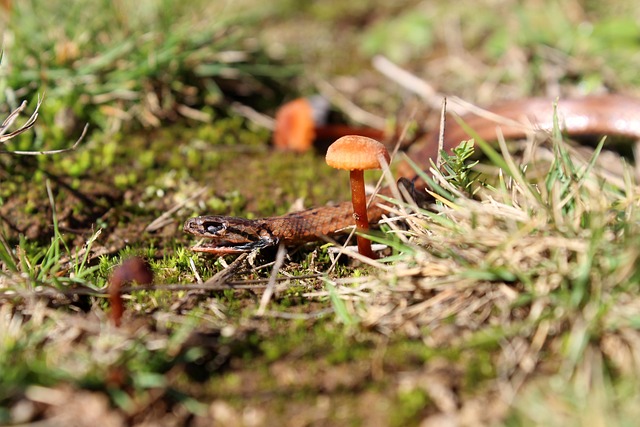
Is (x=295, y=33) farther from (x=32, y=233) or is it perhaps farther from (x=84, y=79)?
(x=32, y=233)

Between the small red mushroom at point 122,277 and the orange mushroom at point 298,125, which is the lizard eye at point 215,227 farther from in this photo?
the orange mushroom at point 298,125

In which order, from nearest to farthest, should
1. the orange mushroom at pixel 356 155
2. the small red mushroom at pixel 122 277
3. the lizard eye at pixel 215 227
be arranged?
the small red mushroom at pixel 122 277 → the orange mushroom at pixel 356 155 → the lizard eye at pixel 215 227

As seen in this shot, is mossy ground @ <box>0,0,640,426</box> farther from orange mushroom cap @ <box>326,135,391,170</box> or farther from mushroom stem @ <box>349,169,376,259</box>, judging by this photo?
orange mushroom cap @ <box>326,135,391,170</box>

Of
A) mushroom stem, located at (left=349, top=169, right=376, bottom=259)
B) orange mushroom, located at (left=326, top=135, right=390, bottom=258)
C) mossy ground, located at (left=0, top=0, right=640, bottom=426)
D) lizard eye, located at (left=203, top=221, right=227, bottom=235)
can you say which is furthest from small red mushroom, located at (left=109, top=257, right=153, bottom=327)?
mushroom stem, located at (left=349, top=169, right=376, bottom=259)

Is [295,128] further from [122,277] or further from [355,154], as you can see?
[122,277]

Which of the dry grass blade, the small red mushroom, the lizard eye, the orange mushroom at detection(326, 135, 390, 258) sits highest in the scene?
the dry grass blade

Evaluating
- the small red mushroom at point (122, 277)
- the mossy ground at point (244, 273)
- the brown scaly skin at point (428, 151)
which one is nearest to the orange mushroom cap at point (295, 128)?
the mossy ground at point (244, 273)
